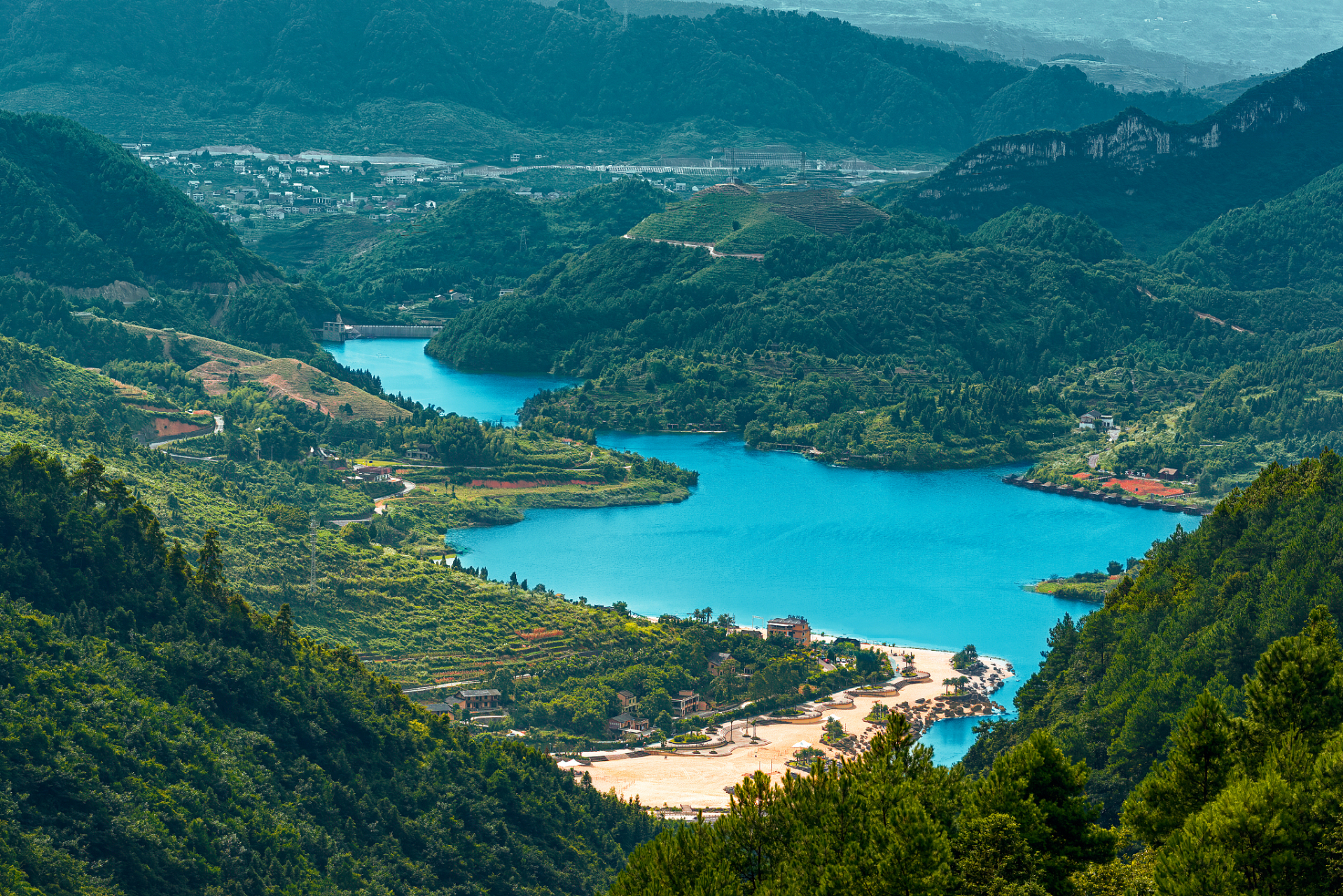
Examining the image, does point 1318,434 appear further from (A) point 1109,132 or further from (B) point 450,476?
(A) point 1109,132

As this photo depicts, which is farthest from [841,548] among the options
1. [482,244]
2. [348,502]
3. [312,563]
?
[482,244]

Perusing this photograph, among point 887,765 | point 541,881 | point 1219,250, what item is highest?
point 1219,250

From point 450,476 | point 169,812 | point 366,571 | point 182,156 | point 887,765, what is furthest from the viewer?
point 182,156

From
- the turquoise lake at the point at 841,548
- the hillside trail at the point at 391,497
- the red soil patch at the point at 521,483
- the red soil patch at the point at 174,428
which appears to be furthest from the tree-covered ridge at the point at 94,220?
the red soil patch at the point at 521,483

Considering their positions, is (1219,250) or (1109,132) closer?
(1219,250)

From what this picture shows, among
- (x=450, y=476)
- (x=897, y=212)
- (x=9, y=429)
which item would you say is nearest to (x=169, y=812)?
(x=9, y=429)

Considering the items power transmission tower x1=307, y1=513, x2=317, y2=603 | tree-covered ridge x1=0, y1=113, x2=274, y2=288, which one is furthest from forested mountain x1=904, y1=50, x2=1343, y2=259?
power transmission tower x1=307, y1=513, x2=317, y2=603
